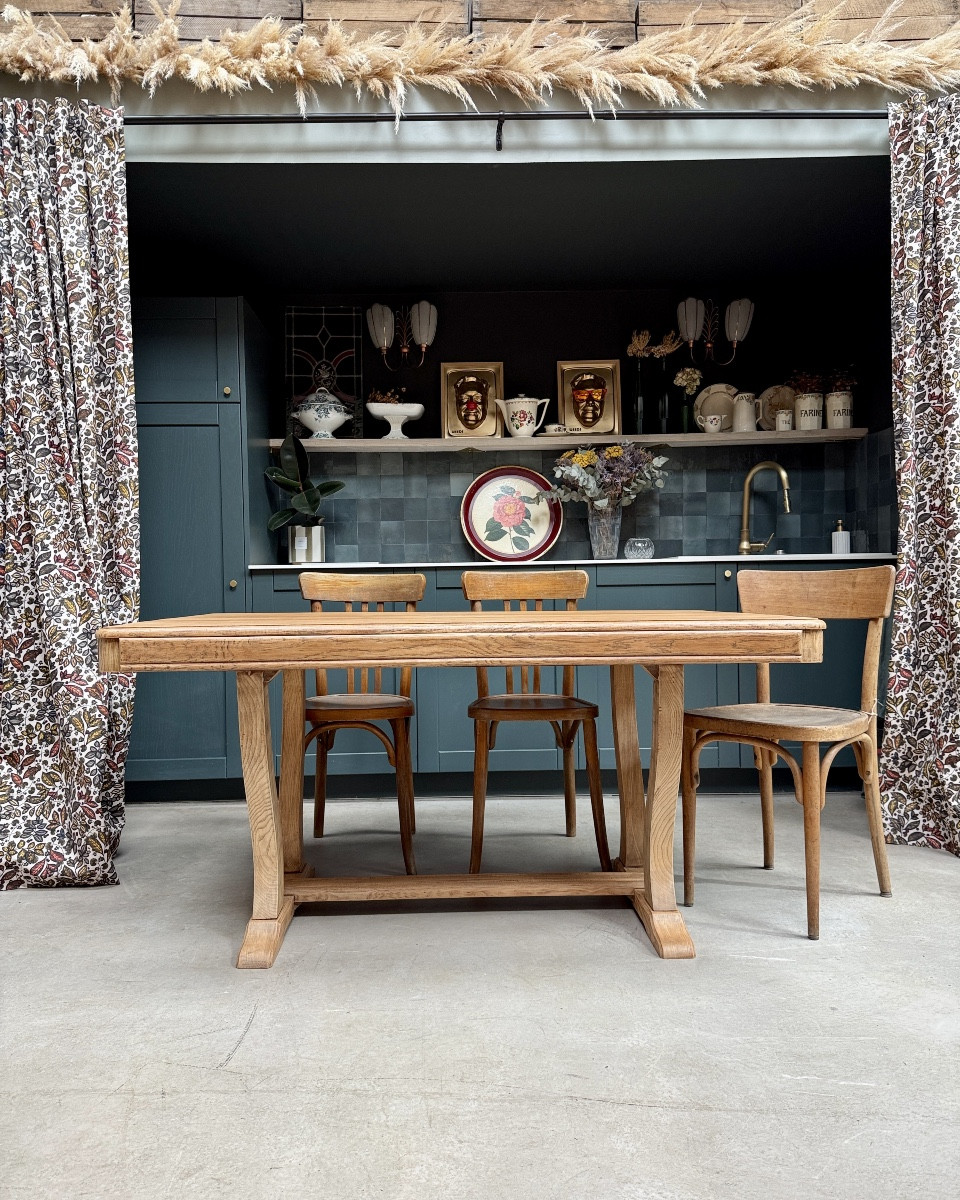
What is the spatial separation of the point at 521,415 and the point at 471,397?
0.30m

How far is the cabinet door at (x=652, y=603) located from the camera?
3.77 m

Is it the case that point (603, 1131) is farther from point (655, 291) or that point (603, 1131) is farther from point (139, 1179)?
point (655, 291)

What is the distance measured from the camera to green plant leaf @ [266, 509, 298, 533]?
13.2ft

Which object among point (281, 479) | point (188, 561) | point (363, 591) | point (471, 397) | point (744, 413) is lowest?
point (363, 591)

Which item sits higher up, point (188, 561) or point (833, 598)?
point (188, 561)

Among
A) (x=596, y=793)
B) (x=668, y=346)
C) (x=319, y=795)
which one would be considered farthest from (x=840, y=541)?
(x=319, y=795)

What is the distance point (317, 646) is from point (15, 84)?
8.01 feet

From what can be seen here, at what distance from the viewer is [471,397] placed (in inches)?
177

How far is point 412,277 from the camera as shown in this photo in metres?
4.32

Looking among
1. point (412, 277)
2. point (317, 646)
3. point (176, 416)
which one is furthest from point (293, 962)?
point (412, 277)

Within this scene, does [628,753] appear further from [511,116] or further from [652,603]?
[511,116]

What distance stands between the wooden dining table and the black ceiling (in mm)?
1840

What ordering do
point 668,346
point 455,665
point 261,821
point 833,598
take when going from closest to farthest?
point 455,665 → point 261,821 → point 833,598 → point 668,346

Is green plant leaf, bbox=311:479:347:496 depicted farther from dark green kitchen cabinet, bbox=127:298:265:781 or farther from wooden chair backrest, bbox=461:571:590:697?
wooden chair backrest, bbox=461:571:590:697
